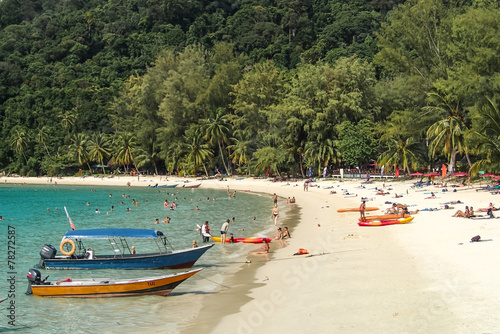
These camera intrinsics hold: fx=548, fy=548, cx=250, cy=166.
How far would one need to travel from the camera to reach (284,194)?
6100 centimetres

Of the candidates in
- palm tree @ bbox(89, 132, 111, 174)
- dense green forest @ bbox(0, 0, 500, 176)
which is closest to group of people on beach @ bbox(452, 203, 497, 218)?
dense green forest @ bbox(0, 0, 500, 176)

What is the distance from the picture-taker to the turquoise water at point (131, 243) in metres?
17.2

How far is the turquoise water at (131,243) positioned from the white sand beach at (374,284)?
5.19 feet

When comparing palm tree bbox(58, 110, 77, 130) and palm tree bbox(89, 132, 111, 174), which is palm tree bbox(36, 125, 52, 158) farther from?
palm tree bbox(89, 132, 111, 174)

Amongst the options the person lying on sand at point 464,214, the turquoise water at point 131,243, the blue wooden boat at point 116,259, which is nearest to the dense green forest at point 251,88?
the person lying on sand at point 464,214

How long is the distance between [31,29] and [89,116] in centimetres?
7155

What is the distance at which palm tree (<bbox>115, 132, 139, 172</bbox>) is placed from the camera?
3834 inches

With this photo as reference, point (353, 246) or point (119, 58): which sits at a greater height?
point (119, 58)

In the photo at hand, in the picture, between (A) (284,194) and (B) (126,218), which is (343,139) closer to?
(A) (284,194)

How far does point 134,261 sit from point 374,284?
35.4 ft

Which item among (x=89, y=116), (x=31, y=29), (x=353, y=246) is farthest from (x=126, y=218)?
(x=31, y=29)

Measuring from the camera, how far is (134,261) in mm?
23656

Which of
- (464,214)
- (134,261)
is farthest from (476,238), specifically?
(134,261)

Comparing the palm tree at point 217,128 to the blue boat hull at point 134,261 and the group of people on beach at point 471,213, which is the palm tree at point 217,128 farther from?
the blue boat hull at point 134,261
